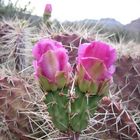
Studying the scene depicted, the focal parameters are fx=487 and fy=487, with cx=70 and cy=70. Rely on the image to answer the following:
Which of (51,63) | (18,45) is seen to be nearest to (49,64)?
(51,63)

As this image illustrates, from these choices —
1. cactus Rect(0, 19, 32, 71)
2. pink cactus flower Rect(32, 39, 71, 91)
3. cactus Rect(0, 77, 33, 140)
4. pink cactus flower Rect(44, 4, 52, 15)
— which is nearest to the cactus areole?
pink cactus flower Rect(32, 39, 71, 91)

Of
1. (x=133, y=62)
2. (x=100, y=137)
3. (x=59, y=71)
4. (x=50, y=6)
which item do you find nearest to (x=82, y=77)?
(x=59, y=71)

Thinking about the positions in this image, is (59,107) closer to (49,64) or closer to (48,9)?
(49,64)

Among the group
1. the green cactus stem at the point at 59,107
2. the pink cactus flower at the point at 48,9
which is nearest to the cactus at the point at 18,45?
the pink cactus flower at the point at 48,9

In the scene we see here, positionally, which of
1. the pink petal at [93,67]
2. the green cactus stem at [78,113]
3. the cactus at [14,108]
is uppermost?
the pink petal at [93,67]

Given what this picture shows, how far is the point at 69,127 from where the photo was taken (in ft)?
4.89

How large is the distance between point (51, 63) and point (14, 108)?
2.43ft

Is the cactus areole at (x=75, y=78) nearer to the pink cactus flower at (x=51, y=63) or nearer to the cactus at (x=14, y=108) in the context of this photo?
the pink cactus flower at (x=51, y=63)

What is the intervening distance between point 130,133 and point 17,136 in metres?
0.49

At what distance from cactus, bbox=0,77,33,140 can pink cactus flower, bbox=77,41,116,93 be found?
2.45 ft

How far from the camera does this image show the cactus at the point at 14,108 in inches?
82.5

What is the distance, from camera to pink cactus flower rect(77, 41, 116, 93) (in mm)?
1393

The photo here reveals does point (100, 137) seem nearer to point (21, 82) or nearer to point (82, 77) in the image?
point (21, 82)

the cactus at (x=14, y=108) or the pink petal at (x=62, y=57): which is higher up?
the pink petal at (x=62, y=57)
